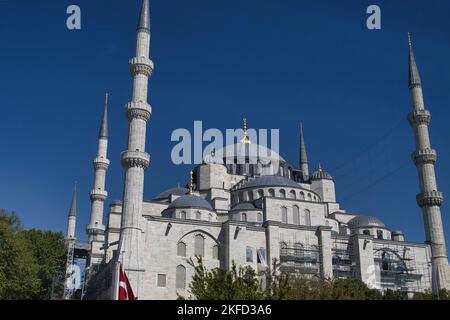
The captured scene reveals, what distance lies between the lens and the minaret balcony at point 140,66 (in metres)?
25.3

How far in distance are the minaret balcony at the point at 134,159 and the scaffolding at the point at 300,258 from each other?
8.21 meters

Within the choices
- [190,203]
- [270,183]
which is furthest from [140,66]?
[270,183]

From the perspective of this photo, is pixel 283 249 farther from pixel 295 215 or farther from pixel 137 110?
pixel 137 110

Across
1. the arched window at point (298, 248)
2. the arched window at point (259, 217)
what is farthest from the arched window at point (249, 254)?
the arched window at point (259, 217)

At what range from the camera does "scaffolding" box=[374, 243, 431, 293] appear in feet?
92.7

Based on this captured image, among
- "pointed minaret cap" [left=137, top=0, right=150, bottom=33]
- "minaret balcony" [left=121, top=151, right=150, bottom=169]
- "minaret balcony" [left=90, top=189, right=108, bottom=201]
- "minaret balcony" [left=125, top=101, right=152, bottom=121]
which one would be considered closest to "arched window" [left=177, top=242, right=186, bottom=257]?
"minaret balcony" [left=121, top=151, right=150, bottom=169]

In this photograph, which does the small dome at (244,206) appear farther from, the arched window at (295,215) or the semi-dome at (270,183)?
the arched window at (295,215)

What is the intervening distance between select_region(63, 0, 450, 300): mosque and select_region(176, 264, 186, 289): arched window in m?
0.04

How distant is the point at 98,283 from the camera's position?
87.4 ft

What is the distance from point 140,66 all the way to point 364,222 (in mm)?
16200

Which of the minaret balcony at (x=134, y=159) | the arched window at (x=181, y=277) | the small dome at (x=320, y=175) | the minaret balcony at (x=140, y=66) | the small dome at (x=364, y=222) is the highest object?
the minaret balcony at (x=140, y=66)

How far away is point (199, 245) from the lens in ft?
85.7

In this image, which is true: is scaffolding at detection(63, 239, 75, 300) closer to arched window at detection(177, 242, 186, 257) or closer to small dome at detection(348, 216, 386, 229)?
arched window at detection(177, 242, 186, 257)
